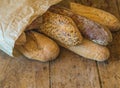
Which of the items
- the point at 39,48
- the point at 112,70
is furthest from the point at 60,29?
the point at 112,70

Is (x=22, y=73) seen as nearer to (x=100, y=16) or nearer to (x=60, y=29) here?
(x=60, y=29)

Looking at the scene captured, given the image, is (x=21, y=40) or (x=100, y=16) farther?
(x=100, y=16)

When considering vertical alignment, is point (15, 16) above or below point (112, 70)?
above

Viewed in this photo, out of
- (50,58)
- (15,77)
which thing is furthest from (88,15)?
(15,77)

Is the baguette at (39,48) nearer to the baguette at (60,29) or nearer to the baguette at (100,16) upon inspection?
the baguette at (60,29)

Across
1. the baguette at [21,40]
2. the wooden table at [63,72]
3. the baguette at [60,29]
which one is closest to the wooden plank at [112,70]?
the wooden table at [63,72]
